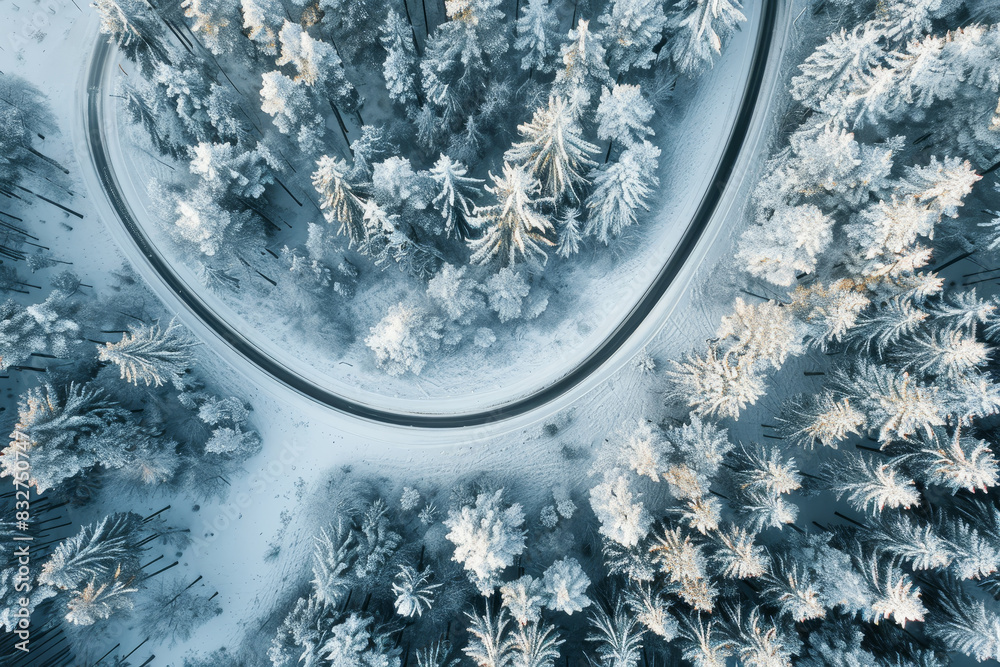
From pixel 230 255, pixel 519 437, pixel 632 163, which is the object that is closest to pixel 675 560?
pixel 519 437

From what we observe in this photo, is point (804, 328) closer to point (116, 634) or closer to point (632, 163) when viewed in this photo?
point (632, 163)

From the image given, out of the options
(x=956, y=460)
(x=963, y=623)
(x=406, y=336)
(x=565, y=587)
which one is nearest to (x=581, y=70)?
(x=406, y=336)

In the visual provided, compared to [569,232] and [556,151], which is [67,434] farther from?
[556,151]

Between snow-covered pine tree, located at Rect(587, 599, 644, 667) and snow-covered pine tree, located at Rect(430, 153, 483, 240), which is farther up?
snow-covered pine tree, located at Rect(430, 153, 483, 240)

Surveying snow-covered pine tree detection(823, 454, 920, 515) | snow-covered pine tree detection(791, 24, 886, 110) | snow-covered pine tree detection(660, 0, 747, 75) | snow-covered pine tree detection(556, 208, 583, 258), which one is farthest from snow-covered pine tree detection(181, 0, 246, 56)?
snow-covered pine tree detection(823, 454, 920, 515)

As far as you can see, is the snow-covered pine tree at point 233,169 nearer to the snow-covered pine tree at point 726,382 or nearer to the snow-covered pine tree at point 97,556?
the snow-covered pine tree at point 97,556

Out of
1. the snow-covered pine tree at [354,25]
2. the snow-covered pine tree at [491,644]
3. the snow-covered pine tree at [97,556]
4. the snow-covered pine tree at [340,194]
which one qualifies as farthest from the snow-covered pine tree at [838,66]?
the snow-covered pine tree at [97,556]

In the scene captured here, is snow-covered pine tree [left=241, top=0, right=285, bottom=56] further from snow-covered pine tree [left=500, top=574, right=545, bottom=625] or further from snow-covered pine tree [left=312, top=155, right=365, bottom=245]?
snow-covered pine tree [left=500, top=574, right=545, bottom=625]
